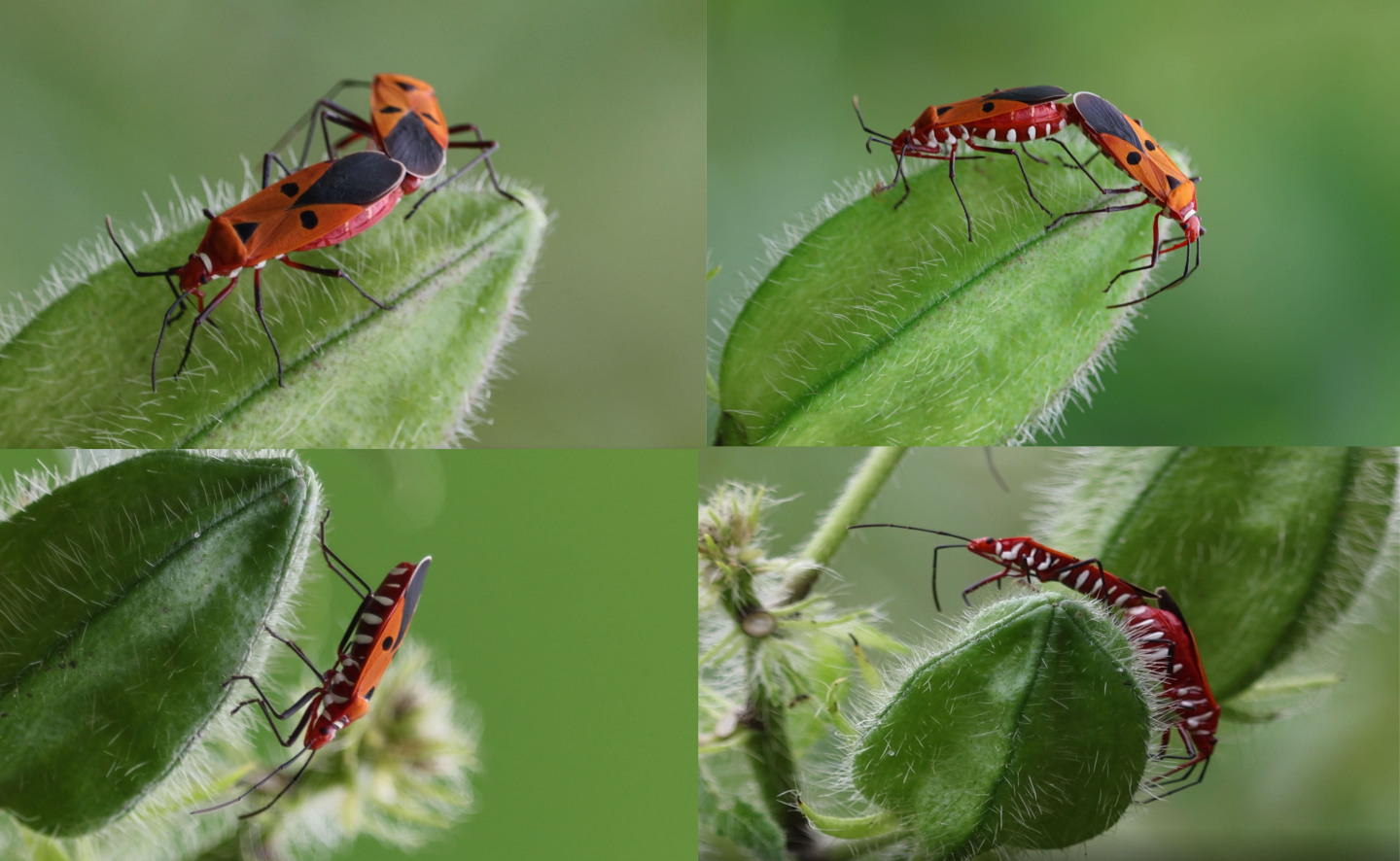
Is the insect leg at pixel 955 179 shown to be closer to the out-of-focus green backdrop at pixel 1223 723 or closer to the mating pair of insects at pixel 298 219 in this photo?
the out-of-focus green backdrop at pixel 1223 723

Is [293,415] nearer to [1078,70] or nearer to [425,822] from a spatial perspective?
[425,822]

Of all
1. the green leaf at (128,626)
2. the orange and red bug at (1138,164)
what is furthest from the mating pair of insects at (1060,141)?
the green leaf at (128,626)

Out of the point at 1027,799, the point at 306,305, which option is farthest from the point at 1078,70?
the point at 306,305

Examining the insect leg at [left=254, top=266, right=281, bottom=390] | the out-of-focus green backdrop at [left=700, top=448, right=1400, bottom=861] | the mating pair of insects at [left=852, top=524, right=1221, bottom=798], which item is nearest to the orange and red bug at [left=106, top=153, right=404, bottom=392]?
the insect leg at [left=254, top=266, right=281, bottom=390]

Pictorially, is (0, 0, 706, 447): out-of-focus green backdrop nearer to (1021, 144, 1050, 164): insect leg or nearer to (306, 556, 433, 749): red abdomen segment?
(306, 556, 433, 749): red abdomen segment

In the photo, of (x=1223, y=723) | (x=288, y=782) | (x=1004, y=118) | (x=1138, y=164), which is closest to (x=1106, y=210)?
(x=1138, y=164)

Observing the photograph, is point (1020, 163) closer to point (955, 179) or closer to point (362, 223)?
point (955, 179)

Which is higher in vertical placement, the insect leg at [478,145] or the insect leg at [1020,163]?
the insect leg at [478,145]
